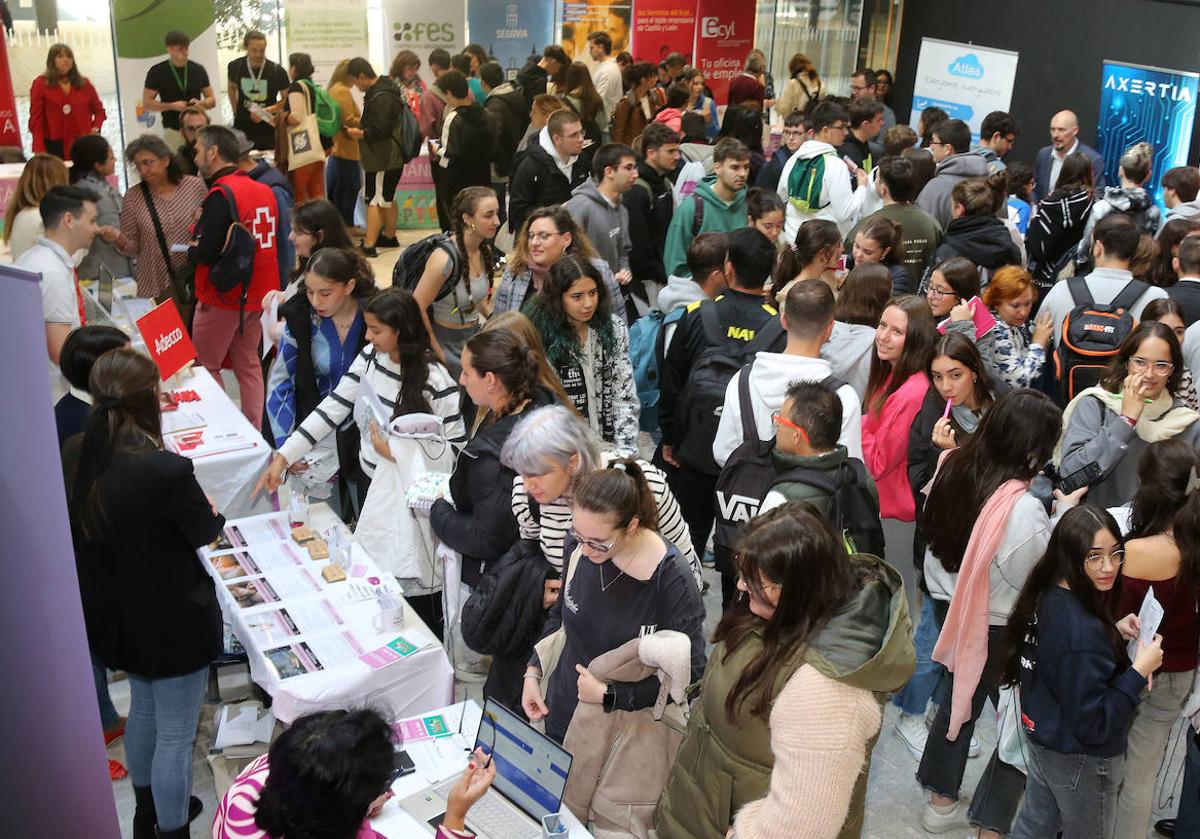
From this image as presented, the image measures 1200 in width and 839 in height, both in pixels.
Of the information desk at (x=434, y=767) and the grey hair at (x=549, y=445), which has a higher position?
the grey hair at (x=549, y=445)

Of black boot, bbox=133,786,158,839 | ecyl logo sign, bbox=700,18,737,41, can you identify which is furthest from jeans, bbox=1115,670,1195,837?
ecyl logo sign, bbox=700,18,737,41

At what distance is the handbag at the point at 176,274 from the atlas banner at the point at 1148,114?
7.31 m

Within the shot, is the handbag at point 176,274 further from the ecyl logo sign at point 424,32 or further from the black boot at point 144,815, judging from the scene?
the ecyl logo sign at point 424,32

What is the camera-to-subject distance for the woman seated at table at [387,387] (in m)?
3.84

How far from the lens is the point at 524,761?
2.42m

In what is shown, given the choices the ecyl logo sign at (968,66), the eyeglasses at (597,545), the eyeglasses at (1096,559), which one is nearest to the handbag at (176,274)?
the eyeglasses at (597,545)

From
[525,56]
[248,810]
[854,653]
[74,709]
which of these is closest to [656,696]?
[854,653]

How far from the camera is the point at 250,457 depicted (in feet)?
14.0

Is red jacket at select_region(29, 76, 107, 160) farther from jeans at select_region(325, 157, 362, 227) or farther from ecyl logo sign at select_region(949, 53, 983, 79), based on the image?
ecyl logo sign at select_region(949, 53, 983, 79)

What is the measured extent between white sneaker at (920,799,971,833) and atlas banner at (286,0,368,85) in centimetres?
897

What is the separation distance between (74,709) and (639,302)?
5531 millimetres

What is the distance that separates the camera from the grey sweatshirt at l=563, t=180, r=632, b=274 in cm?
566

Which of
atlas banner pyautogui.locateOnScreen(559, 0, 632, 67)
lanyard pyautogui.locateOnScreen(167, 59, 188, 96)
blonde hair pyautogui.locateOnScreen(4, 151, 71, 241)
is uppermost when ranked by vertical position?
atlas banner pyautogui.locateOnScreen(559, 0, 632, 67)

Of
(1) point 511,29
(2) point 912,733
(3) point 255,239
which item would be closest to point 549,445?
(2) point 912,733
